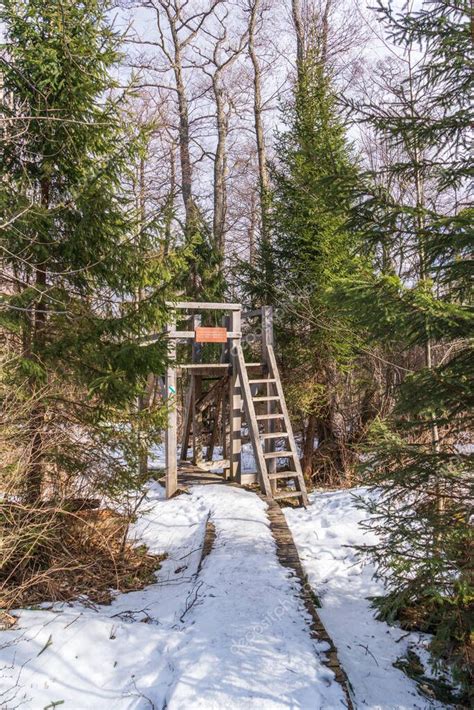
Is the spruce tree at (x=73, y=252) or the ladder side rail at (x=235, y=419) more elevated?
the spruce tree at (x=73, y=252)

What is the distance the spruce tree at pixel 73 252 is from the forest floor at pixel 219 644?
131 cm

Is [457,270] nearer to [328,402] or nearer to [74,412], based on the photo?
[74,412]

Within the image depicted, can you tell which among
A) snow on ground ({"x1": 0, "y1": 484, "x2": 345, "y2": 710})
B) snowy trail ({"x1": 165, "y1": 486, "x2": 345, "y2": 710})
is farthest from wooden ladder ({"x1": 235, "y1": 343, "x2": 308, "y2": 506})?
snow on ground ({"x1": 0, "y1": 484, "x2": 345, "y2": 710})

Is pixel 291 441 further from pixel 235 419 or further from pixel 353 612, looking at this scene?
pixel 353 612

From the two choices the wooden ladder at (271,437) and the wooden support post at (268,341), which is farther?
the wooden support post at (268,341)

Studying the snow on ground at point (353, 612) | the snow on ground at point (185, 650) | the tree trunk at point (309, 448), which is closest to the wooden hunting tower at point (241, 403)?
the tree trunk at point (309, 448)

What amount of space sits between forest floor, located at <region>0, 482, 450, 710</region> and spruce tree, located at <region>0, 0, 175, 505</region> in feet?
4.31

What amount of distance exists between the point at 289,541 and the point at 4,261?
4242 mm

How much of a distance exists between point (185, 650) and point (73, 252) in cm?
385

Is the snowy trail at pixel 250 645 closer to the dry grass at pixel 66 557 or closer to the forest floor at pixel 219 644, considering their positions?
the forest floor at pixel 219 644

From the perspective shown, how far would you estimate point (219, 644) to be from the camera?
3.47 metres

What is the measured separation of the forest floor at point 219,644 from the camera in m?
3.04

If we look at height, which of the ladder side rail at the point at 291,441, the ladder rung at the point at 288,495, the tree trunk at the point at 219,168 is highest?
the tree trunk at the point at 219,168

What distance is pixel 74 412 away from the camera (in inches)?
208
